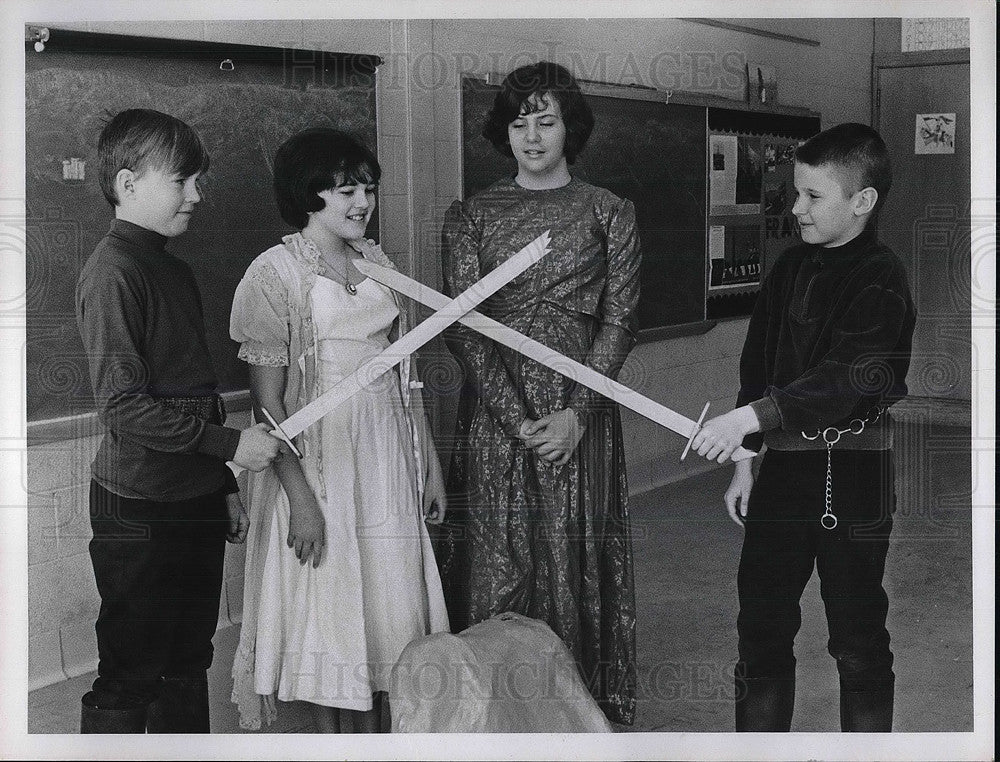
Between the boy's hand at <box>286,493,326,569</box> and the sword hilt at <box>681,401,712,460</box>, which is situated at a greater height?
the sword hilt at <box>681,401,712,460</box>

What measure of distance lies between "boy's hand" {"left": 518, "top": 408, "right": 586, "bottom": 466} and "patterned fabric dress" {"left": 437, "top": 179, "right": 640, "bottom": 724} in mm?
18

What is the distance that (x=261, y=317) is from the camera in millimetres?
3877

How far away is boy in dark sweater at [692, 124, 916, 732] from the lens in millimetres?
3924

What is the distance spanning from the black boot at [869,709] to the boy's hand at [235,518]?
5.60ft

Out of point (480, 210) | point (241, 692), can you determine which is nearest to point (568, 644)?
point (241, 692)

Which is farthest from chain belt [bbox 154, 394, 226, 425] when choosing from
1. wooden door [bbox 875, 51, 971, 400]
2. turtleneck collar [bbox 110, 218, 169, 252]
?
wooden door [bbox 875, 51, 971, 400]

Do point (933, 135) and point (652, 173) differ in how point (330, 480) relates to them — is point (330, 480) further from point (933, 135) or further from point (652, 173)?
point (933, 135)

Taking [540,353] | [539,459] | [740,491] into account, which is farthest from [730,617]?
[540,353]

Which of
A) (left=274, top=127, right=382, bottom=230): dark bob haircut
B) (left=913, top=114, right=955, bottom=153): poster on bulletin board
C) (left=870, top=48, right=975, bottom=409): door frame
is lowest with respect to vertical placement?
(left=274, top=127, right=382, bottom=230): dark bob haircut

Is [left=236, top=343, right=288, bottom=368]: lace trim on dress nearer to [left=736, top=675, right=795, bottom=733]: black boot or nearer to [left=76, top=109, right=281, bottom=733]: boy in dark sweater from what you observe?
[left=76, top=109, right=281, bottom=733]: boy in dark sweater

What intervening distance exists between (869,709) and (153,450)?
208 centimetres

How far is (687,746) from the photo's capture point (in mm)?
4066

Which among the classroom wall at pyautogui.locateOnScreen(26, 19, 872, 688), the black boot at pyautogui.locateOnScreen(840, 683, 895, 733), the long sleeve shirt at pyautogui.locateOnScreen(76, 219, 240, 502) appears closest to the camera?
the long sleeve shirt at pyautogui.locateOnScreen(76, 219, 240, 502)

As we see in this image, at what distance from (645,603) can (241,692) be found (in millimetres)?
1133
